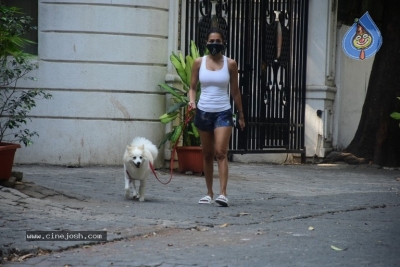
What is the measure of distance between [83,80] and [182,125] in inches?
68.7

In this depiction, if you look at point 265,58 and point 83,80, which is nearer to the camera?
point 83,80

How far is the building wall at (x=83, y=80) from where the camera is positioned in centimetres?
1473

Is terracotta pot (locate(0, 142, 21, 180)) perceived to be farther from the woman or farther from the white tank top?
the white tank top

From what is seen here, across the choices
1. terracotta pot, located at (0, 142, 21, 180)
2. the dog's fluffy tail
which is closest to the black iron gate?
the dog's fluffy tail

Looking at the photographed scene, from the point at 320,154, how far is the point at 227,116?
7.62 m

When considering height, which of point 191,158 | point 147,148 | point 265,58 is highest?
point 265,58

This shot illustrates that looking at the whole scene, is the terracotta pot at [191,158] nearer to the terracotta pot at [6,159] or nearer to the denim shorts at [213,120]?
the denim shorts at [213,120]

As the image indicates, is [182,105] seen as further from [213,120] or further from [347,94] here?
[347,94]

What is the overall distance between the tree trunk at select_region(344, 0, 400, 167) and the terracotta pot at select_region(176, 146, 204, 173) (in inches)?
166

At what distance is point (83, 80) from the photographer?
14773 millimetres

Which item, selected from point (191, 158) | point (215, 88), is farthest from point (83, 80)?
point (215, 88)

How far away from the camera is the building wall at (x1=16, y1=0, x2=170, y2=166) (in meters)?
14.7

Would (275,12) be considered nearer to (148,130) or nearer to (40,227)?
(148,130)

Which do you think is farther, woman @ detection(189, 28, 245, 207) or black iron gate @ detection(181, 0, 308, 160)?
black iron gate @ detection(181, 0, 308, 160)
